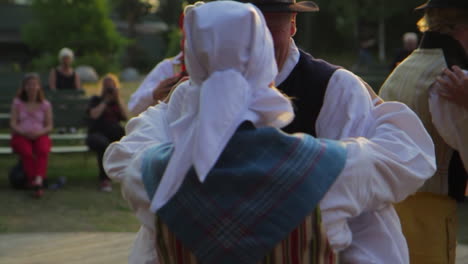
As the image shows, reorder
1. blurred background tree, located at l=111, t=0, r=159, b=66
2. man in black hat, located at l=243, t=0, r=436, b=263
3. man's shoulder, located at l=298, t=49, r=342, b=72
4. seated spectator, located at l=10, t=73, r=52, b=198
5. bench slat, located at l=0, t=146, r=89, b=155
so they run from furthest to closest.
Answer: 1. blurred background tree, located at l=111, t=0, r=159, b=66
2. bench slat, located at l=0, t=146, r=89, b=155
3. seated spectator, located at l=10, t=73, r=52, b=198
4. man's shoulder, located at l=298, t=49, r=342, b=72
5. man in black hat, located at l=243, t=0, r=436, b=263

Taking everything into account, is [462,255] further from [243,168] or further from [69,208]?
[69,208]

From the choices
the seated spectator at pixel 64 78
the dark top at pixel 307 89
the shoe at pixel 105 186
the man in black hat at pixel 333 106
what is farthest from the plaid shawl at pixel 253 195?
the seated spectator at pixel 64 78

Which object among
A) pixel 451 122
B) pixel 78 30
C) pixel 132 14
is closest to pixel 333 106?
pixel 451 122

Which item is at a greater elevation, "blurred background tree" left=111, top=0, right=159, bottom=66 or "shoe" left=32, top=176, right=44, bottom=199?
"shoe" left=32, top=176, right=44, bottom=199

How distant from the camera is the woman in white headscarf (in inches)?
81.6

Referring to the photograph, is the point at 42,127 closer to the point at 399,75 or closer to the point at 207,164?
the point at 399,75

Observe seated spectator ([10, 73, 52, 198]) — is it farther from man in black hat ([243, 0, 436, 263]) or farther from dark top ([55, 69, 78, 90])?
man in black hat ([243, 0, 436, 263])

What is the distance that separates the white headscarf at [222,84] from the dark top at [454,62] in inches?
57.9

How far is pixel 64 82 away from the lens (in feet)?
43.2

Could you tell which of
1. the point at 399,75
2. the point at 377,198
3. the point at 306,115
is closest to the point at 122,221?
the point at 399,75

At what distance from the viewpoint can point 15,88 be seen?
1448cm

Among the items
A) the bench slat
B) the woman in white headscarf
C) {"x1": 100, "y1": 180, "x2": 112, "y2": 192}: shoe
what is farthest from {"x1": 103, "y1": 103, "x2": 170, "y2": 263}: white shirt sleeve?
the bench slat

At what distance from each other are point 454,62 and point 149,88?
2.84m

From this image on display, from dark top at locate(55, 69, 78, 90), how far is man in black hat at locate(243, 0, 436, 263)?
10.7 metres
